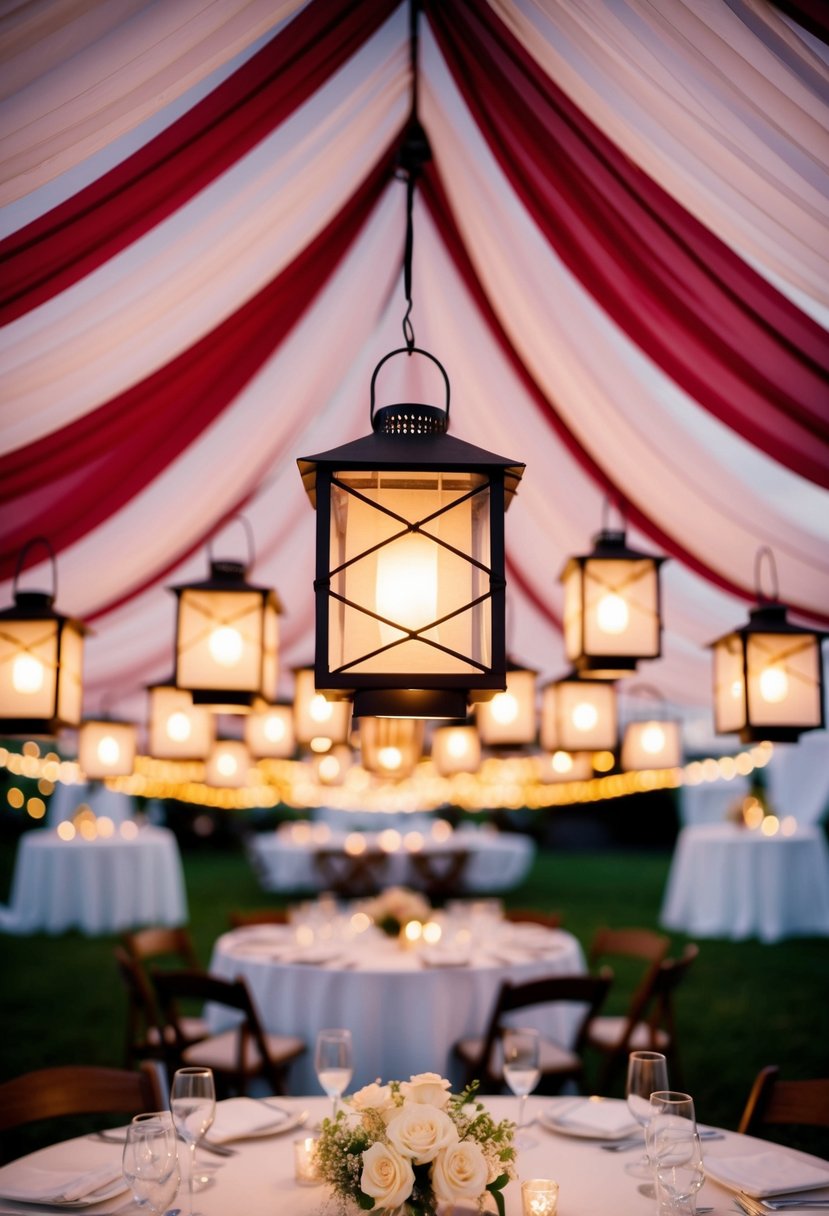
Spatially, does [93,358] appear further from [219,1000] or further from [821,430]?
[219,1000]

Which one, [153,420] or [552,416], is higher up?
[552,416]

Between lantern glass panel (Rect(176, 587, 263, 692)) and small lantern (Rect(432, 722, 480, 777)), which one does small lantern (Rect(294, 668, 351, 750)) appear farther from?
lantern glass panel (Rect(176, 587, 263, 692))

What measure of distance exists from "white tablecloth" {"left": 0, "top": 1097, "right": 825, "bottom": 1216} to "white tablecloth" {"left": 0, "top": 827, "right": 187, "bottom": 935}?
28.8 feet

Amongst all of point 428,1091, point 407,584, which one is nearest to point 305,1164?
point 428,1091

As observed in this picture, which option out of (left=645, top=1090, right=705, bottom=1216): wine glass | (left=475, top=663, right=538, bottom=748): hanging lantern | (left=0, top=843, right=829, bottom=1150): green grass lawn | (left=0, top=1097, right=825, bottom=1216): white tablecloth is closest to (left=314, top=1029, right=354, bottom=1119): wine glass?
(left=0, top=1097, right=825, bottom=1216): white tablecloth

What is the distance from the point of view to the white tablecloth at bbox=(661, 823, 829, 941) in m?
10.5

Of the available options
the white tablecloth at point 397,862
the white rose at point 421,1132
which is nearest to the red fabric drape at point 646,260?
the white rose at point 421,1132

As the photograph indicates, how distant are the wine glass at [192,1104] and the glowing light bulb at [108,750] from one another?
9.26 feet

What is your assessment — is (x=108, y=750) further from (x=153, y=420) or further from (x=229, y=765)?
(x=153, y=420)

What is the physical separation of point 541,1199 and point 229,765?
4172 mm

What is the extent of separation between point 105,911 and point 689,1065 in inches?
274

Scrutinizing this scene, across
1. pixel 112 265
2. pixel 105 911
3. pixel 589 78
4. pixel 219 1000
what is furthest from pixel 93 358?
pixel 105 911

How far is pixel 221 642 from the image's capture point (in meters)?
2.85

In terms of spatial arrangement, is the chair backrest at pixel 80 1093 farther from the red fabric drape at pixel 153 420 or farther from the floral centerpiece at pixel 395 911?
the floral centerpiece at pixel 395 911
